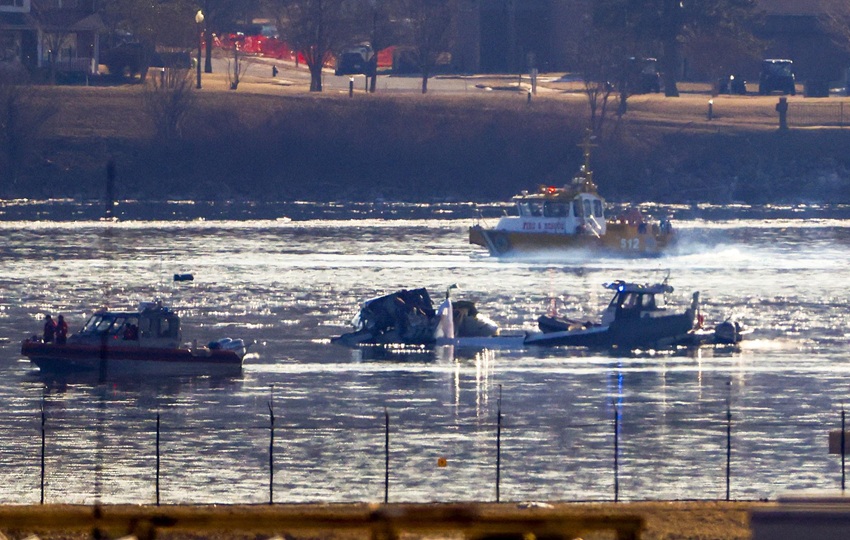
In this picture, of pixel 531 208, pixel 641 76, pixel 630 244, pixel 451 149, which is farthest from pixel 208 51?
pixel 630 244

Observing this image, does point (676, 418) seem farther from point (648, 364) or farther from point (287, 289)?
point (287, 289)

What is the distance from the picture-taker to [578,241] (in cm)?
7581

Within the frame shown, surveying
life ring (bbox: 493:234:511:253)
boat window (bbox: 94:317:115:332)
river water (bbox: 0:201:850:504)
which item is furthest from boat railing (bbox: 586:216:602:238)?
Result: boat window (bbox: 94:317:115:332)

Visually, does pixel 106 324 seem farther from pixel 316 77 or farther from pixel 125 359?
pixel 316 77

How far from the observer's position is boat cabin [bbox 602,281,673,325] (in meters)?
47.9

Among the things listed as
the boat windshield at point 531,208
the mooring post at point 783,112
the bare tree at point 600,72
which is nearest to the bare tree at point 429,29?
the bare tree at point 600,72

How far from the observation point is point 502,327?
50.4m

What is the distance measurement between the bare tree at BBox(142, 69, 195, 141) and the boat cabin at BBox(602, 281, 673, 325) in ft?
200

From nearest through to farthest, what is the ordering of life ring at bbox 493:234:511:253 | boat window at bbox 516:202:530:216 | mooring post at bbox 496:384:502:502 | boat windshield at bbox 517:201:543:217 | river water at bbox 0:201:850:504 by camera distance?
1. mooring post at bbox 496:384:502:502
2. river water at bbox 0:201:850:504
3. life ring at bbox 493:234:511:253
4. boat window at bbox 516:202:530:216
5. boat windshield at bbox 517:201:543:217

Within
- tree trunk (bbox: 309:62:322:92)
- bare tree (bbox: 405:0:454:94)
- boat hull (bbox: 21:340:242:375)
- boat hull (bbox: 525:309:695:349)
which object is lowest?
boat hull (bbox: 21:340:242:375)

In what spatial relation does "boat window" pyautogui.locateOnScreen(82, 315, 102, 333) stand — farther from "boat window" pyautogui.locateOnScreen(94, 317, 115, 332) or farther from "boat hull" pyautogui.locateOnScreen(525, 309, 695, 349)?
"boat hull" pyautogui.locateOnScreen(525, 309, 695, 349)

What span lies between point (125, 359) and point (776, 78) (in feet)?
→ 285

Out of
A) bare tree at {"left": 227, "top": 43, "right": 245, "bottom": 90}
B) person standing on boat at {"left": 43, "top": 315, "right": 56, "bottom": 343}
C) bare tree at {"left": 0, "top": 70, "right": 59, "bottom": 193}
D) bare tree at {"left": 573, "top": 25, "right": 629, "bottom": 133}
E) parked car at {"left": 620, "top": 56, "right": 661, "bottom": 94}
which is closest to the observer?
person standing on boat at {"left": 43, "top": 315, "right": 56, "bottom": 343}

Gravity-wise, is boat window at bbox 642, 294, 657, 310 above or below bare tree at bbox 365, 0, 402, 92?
below
